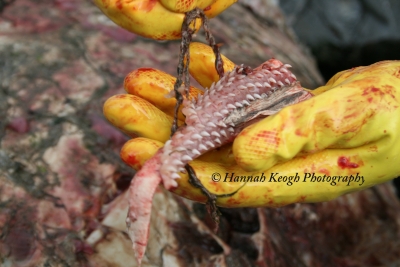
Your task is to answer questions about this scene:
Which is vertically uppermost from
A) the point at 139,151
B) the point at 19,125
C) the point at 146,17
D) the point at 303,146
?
the point at 146,17

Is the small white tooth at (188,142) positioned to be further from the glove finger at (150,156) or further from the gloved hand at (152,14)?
the gloved hand at (152,14)

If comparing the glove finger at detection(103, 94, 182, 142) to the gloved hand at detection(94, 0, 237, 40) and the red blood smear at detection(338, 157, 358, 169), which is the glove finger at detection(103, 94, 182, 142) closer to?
the gloved hand at detection(94, 0, 237, 40)

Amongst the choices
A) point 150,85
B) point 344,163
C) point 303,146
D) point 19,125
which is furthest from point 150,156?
point 19,125

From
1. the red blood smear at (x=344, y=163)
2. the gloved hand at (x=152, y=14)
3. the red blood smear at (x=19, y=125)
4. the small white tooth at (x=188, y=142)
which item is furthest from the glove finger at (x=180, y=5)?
the red blood smear at (x=19, y=125)

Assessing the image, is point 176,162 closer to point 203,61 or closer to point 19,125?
point 203,61

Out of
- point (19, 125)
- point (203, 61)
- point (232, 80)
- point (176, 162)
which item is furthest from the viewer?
point (19, 125)

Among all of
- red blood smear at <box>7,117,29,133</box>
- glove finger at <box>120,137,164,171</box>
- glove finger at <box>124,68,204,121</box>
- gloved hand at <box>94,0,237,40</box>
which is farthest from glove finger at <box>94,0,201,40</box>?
red blood smear at <box>7,117,29,133</box>

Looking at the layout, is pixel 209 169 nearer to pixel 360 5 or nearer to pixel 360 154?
pixel 360 154

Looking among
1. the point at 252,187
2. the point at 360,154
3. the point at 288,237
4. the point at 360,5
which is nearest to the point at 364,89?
the point at 360,154
